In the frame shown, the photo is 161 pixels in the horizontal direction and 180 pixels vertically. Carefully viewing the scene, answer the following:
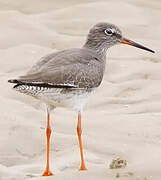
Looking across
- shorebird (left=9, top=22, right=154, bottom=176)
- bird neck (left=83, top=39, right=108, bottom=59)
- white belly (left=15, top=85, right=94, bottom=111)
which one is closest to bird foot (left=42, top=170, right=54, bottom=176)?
shorebird (left=9, top=22, right=154, bottom=176)

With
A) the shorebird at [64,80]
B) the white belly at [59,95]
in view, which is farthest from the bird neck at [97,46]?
the white belly at [59,95]

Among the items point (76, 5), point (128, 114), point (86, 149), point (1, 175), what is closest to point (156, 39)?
point (76, 5)

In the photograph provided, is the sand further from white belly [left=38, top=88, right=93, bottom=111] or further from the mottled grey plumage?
the mottled grey plumage

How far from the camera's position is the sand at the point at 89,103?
700 cm

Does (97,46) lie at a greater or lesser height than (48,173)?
greater

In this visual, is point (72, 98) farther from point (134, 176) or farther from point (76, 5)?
point (76, 5)

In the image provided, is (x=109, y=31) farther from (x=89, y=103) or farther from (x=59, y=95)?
(x=89, y=103)

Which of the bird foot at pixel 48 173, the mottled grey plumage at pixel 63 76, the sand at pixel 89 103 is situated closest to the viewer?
the bird foot at pixel 48 173

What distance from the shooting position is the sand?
7.00 meters

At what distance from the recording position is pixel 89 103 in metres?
9.08

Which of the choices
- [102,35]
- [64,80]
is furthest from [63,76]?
[102,35]

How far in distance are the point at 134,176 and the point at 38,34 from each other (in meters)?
6.06

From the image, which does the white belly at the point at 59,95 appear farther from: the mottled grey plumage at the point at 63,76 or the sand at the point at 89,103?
the sand at the point at 89,103

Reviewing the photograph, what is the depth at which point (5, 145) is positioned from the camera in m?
7.30
